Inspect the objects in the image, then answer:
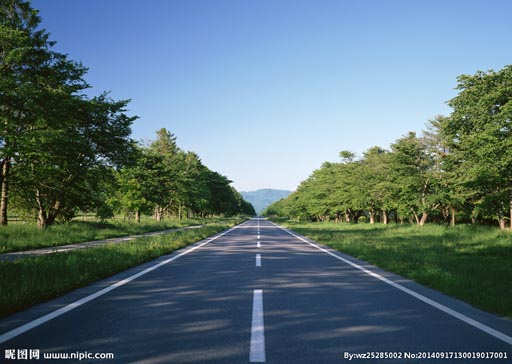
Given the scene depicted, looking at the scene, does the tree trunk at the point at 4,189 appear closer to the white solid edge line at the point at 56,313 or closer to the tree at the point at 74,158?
the tree at the point at 74,158

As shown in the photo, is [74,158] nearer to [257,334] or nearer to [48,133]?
[48,133]

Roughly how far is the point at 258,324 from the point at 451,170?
32.0 m

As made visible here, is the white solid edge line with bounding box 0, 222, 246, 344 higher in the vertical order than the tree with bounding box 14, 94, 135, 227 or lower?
Answer: lower

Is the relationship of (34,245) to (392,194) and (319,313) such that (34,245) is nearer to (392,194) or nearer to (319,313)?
(319,313)

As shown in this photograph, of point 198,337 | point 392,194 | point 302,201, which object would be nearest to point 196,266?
point 198,337

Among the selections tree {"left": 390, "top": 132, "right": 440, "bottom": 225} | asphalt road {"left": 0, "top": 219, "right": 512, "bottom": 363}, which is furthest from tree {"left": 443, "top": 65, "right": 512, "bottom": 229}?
asphalt road {"left": 0, "top": 219, "right": 512, "bottom": 363}

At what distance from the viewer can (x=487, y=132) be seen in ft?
55.4

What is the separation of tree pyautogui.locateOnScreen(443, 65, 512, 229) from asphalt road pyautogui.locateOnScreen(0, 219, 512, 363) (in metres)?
13.6

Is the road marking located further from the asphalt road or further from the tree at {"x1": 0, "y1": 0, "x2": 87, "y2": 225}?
the tree at {"x1": 0, "y1": 0, "x2": 87, "y2": 225}

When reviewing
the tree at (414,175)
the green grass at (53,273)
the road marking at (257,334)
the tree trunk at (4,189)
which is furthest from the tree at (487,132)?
the tree trunk at (4,189)

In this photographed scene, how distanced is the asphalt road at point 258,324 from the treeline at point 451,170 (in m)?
14.8

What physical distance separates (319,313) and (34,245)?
1375cm

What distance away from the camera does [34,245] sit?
43.1 ft

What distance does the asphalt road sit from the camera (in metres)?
3.37
